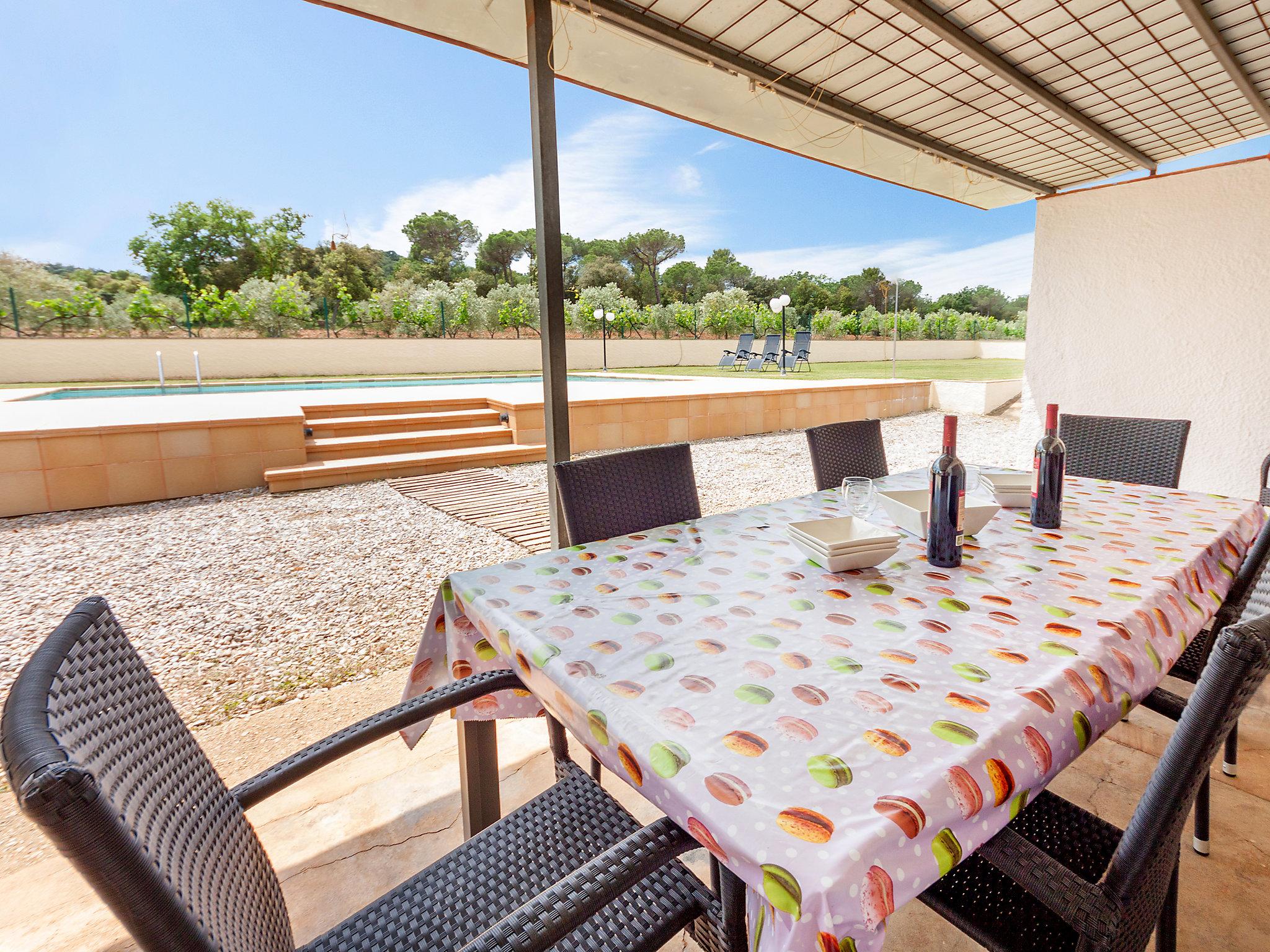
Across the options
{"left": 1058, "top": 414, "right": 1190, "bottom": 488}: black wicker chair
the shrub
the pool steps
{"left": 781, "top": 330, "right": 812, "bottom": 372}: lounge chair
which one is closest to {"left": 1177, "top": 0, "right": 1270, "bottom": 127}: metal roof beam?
{"left": 1058, "top": 414, "right": 1190, "bottom": 488}: black wicker chair

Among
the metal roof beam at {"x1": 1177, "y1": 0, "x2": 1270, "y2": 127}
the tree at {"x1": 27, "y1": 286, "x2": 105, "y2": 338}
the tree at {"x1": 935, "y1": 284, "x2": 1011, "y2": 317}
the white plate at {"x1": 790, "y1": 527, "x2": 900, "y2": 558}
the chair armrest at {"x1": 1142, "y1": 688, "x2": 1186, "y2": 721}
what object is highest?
the tree at {"x1": 935, "y1": 284, "x2": 1011, "y2": 317}

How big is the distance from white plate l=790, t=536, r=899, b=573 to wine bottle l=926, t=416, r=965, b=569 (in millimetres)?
76

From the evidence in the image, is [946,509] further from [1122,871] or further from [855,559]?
[1122,871]

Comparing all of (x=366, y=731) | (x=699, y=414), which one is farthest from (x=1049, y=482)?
(x=699, y=414)

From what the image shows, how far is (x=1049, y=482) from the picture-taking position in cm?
134

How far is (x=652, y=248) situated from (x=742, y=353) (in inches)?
591

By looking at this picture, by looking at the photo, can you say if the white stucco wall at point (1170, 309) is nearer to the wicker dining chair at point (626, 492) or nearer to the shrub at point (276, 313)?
the wicker dining chair at point (626, 492)

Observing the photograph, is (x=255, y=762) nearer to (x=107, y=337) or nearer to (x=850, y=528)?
(x=850, y=528)

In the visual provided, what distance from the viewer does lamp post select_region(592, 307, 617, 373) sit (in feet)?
50.2

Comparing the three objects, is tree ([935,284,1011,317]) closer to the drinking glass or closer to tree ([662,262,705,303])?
tree ([662,262,705,303])

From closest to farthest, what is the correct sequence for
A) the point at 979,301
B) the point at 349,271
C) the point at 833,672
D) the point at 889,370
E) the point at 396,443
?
the point at 833,672
the point at 396,443
the point at 889,370
the point at 349,271
the point at 979,301

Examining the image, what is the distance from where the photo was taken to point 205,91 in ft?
98.1

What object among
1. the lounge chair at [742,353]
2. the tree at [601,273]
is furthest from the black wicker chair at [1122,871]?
the tree at [601,273]

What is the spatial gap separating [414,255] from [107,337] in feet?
46.5
